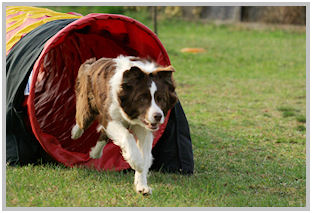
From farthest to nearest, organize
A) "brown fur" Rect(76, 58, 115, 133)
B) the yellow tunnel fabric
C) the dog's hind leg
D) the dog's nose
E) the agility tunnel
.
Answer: the yellow tunnel fabric → the dog's hind leg → the agility tunnel → "brown fur" Rect(76, 58, 115, 133) → the dog's nose

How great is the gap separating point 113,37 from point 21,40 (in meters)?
1.40

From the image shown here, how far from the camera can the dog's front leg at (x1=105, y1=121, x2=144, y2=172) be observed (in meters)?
5.00

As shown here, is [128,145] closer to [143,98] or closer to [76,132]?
[143,98]

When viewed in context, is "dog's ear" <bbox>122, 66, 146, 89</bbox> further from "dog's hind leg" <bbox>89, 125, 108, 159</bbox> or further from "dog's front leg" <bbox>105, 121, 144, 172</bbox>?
"dog's hind leg" <bbox>89, 125, 108, 159</bbox>

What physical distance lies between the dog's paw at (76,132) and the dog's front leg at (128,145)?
1.27 metres

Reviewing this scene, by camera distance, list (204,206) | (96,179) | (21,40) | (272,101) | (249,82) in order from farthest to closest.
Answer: (249,82), (272,101), (21,40), (96,179), (204,206)

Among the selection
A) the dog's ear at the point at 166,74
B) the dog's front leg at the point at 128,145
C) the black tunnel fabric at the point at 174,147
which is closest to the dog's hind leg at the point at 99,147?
the black tunnel fabric at the point at 174,147

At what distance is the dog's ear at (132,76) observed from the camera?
480 cm

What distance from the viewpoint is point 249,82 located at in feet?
40.5

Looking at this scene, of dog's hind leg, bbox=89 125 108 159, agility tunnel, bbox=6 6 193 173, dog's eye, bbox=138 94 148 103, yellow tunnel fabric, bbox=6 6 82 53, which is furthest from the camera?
yellow tunnel fabric, bbox=6 6 82 53

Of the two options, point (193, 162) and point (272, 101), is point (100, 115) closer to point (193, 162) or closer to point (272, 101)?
point (193, 162)

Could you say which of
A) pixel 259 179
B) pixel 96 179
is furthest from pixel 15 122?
pixel 259 179

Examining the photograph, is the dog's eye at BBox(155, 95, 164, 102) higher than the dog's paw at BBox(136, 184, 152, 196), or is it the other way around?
the dog's eye at BBox(155, 95, 164, 102)

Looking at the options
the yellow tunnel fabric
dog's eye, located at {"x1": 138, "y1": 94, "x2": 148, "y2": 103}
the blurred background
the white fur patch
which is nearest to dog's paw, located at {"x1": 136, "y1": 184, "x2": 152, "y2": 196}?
the white fur patch
